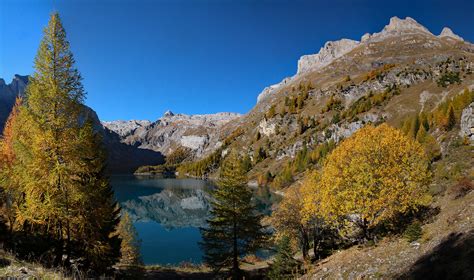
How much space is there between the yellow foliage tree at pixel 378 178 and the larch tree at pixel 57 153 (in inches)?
762

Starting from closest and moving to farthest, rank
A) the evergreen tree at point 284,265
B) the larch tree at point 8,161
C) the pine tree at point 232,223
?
the larch tree at point 8,161
the evergreen tree at point 284,265
the pine tree at point 232,223

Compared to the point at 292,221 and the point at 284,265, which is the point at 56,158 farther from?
the point at 292,221

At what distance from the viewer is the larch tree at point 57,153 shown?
14266 millimetres

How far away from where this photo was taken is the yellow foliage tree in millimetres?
23562

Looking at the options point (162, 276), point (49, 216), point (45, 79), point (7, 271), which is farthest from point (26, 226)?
point (162, 276)

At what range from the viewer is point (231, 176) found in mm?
31266

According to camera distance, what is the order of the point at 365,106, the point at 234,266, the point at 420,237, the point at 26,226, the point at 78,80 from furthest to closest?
the point at 365,106 < the point at 234,266 < the point at 420,237 < the point at 26,226 < the point at 78,80

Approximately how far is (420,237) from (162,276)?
2741 centimetres

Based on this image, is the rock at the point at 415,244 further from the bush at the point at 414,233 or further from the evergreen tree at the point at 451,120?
the evergreen tree at the point at 451,120

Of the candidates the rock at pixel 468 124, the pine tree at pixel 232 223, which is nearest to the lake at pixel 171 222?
the pine tree at pixel 232 223

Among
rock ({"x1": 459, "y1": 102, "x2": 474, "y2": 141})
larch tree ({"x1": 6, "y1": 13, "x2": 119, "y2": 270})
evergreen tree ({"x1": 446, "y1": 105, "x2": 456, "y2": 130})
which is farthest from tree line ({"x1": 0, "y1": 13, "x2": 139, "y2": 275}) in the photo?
evergreen tree ({"x1": 446, "y1": 105, "x2": 456, "y2": 130})

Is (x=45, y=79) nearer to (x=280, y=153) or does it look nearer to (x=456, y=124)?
(x=456, y=124)

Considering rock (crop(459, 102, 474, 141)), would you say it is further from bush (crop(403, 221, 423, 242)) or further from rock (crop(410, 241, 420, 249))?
rock (crop(410, 241, 420, 249))

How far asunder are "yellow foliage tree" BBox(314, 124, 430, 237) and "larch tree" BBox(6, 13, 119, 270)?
1936 cm
